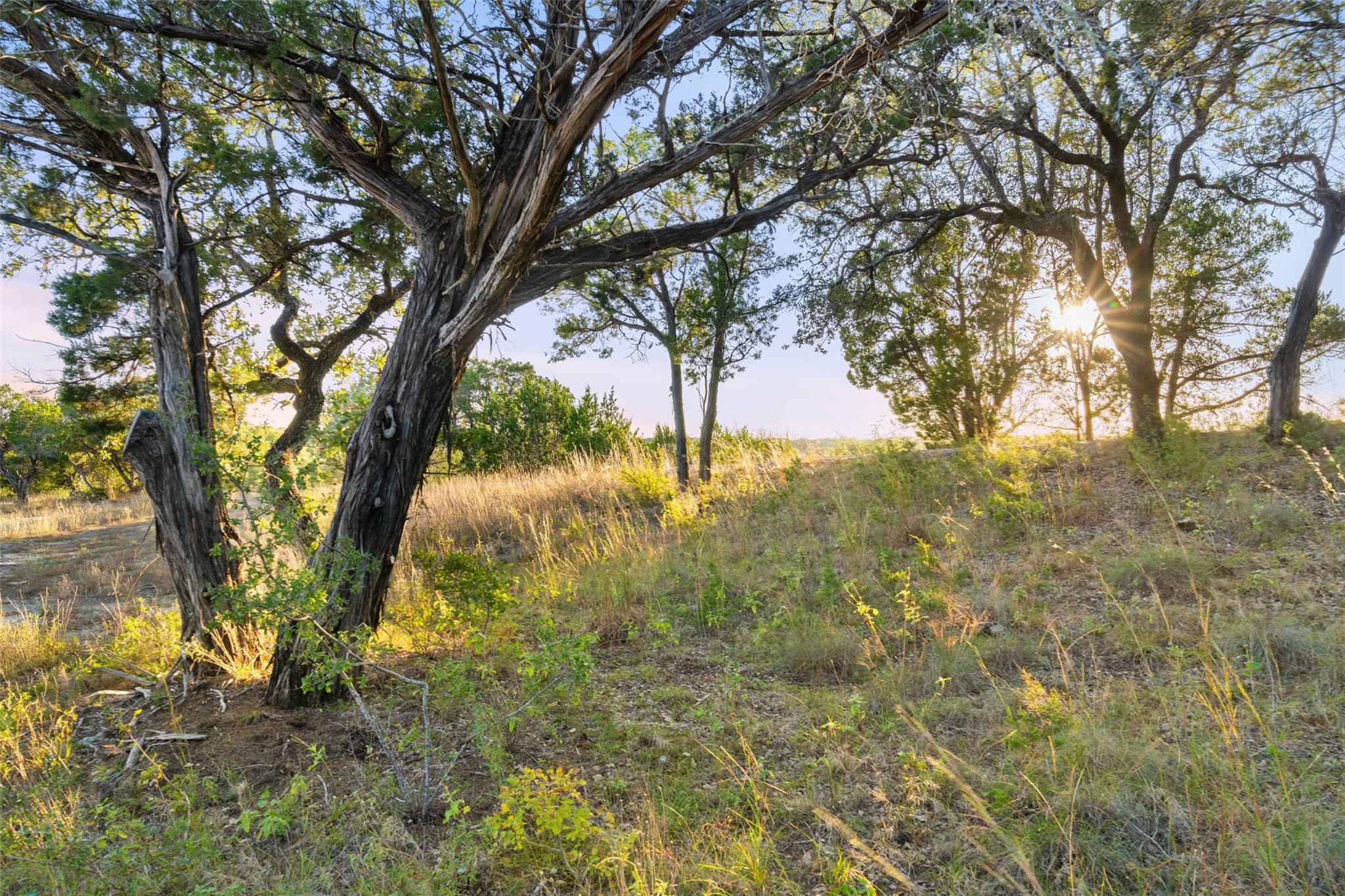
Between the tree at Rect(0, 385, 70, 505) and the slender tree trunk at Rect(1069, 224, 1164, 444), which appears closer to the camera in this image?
the slender tree trunk at Rect(1069, 224, 1164, 444)

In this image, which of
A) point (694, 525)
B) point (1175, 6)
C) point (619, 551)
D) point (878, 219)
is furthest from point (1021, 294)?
point (619, 551)

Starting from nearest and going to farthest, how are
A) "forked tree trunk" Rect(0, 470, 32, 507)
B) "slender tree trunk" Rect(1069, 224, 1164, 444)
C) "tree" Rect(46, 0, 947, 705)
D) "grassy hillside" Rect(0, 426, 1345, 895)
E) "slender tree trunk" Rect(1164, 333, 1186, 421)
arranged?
"grassy hillside" Rect(0, 426, 1345, 895) → "tree" Rect(46, 0, 947, 705) → "slender tree trunk" Rect(1069, 224, 1164, 444) → "slender tree trunk" Rect(1164, 333, 1186, 421) → "forked tree trunk" Rect(0, 470, 32, 507)

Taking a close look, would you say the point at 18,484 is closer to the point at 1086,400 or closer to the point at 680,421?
the point at 680,421

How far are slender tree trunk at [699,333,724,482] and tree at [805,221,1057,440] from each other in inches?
115

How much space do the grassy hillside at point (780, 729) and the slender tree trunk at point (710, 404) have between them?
4.31 metres

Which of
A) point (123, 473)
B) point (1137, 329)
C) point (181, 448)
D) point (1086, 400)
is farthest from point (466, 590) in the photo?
point (123, 473)

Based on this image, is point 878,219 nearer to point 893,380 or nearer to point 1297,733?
point 893,380

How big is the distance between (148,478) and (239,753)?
2.00 metres

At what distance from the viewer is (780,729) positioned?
3.46m

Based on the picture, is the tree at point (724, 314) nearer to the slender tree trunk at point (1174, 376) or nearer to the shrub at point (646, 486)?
the shrub at point (646, 486)

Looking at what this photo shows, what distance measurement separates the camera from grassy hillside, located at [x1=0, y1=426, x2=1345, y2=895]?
2.38 m

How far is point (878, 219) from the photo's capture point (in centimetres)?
889

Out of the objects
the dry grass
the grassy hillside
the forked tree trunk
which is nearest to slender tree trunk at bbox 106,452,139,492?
the dry grass

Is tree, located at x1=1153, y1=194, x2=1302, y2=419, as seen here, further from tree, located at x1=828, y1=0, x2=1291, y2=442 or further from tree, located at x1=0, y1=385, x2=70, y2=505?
tree, located at x1=0, y1=385, x2=70, y2=505
